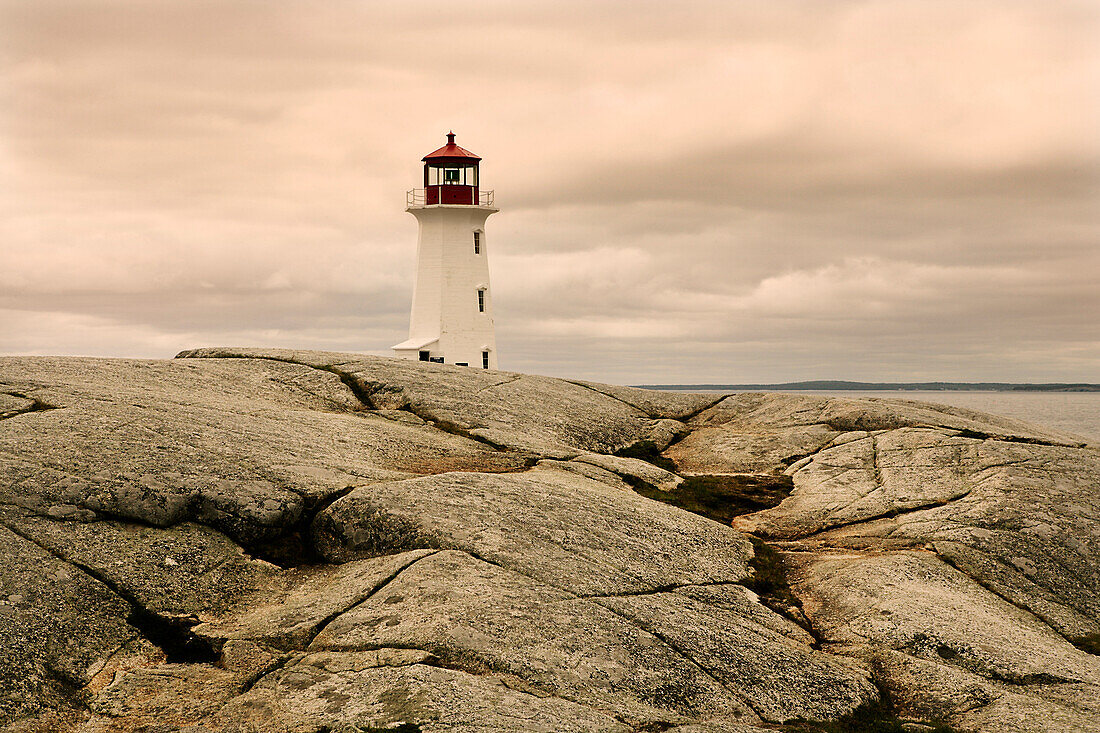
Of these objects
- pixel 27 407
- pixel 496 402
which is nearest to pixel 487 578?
pixel 27 407

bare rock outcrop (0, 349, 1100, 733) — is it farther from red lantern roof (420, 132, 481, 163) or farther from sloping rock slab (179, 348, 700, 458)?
red lantern roof (420, 132, 481, 163)

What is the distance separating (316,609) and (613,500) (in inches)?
304

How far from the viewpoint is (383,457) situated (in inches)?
845

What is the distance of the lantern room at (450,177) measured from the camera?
60.7m

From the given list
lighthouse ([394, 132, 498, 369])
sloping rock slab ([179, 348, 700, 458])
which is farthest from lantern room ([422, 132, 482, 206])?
sloping rock slab ([179, 348, 700, 458])

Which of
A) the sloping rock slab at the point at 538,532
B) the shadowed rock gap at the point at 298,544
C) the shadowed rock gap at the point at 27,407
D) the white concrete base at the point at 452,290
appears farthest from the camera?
the white concrete base at the point at 452,290

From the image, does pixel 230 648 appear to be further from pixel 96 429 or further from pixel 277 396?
pixel 277 396

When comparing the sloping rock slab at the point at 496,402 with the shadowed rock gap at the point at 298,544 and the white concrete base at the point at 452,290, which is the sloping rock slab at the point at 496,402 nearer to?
the shadowed rock gap at the point at 298,544

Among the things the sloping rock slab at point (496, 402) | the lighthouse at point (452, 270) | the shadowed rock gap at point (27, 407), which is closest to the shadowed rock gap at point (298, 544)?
the shadowed rock gap at point (27, 407)

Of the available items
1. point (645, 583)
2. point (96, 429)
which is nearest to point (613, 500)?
point (645, 583)

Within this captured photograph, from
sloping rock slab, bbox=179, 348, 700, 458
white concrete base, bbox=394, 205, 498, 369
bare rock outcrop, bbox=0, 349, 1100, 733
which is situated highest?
white concrete base, bbox=394, 205, 498, 369

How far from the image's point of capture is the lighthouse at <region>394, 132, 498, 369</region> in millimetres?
60125

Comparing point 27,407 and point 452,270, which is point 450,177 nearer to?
point 452,270

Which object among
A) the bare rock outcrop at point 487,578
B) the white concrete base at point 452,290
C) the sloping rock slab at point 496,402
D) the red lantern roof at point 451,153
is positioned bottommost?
the bare rock outcrop at point 487,578
